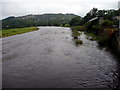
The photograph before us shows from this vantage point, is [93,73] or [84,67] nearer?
[93,73]

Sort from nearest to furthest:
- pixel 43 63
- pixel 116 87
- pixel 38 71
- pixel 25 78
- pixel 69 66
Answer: pixel 116 87, pixel 25 78, pixel 38 71, pixel 69 66, pixel 43 63

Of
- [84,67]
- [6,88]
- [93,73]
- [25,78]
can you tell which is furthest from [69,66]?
[6,88]

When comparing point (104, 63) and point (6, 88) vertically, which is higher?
point (104, 63)

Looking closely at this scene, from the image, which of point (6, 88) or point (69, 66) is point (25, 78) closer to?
point (6, 88)

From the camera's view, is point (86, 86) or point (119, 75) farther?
point (119, 75)

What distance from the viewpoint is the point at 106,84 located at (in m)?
8.29

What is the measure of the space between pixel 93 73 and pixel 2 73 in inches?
307

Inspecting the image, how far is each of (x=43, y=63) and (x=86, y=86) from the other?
18.3ft

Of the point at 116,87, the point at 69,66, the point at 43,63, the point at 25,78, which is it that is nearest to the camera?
the point at 116,87

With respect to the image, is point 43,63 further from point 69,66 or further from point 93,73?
point 93,73

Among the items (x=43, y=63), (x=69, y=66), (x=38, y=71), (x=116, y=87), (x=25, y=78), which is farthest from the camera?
(x=43, y=63)

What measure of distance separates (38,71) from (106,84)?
551 centimetres

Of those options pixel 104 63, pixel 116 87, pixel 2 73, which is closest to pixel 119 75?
pixel 116 87

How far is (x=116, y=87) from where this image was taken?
792 cm
